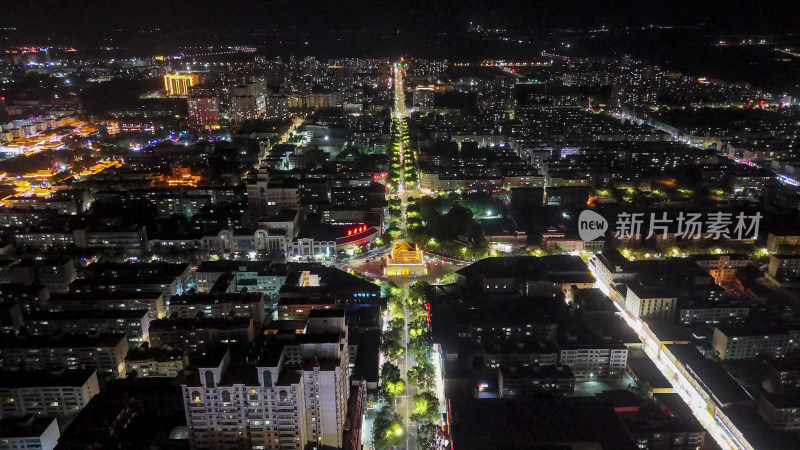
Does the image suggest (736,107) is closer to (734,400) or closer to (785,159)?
(785,159)

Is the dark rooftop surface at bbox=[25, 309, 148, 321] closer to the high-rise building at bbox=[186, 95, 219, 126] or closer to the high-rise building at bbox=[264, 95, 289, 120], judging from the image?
the high-rise building at bbox=[186, 95, 219, 126]

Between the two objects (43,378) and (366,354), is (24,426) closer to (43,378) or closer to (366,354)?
(43,378)

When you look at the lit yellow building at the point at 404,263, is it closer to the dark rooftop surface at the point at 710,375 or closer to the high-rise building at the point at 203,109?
the dark rooftop surface at the point at 710,375

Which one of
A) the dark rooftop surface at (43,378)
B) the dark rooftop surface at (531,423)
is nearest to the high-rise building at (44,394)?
the dark rooftop surface at (43,378)

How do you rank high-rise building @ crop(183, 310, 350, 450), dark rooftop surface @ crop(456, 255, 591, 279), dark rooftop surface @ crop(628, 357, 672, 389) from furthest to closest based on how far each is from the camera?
dark rooftop surface @ crop(456, 255, 591, 279), dark rooftop surface @ crop(628, 357, 672, 389), high-rise building @ crop(183, 310, 350, 450)

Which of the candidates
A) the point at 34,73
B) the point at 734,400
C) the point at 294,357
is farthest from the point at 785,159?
the point at 34,73

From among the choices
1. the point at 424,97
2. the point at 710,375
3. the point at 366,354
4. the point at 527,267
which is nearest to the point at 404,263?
the point at 527,267

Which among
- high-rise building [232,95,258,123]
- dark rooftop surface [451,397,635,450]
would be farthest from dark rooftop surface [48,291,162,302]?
high-rise building [232,95,258,123]
